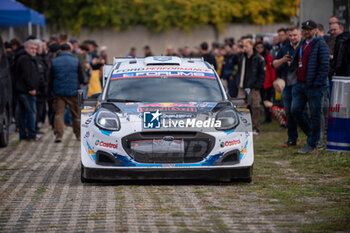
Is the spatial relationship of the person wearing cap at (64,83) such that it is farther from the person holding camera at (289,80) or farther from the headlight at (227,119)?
the headlight at (227,119)

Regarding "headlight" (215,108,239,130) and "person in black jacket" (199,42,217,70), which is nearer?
"headlight" (215,108,239,130)

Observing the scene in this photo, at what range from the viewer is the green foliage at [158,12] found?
39.1 meters

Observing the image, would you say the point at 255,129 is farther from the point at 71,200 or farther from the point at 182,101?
the point at 71,200

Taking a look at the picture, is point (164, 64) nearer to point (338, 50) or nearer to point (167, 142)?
point (167, 142)

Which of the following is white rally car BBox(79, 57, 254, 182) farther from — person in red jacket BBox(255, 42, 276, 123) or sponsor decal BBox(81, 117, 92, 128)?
person in red jacket BBox(255, 42, 276, 123)

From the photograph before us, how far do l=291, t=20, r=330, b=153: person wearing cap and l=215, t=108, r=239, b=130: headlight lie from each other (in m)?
3.07

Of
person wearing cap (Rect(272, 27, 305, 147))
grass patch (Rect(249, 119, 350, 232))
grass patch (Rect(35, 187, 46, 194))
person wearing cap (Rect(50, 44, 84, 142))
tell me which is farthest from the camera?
person wearing cap (Rect(50, 44, 84, 142))

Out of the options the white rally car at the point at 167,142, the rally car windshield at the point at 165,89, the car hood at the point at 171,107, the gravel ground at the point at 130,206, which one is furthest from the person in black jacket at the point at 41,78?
the white rally car at the point at 167,142

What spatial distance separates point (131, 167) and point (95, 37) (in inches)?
1229

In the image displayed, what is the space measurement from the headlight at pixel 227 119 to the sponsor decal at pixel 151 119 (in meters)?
0.69

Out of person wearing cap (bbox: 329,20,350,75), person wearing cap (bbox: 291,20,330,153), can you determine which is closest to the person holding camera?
person wearing cap (bbox: 291,20,330,153)

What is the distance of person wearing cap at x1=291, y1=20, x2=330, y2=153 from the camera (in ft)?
39.4

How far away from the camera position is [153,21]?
3934 cm

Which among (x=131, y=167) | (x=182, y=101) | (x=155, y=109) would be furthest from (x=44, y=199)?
(x=182, y=101)
